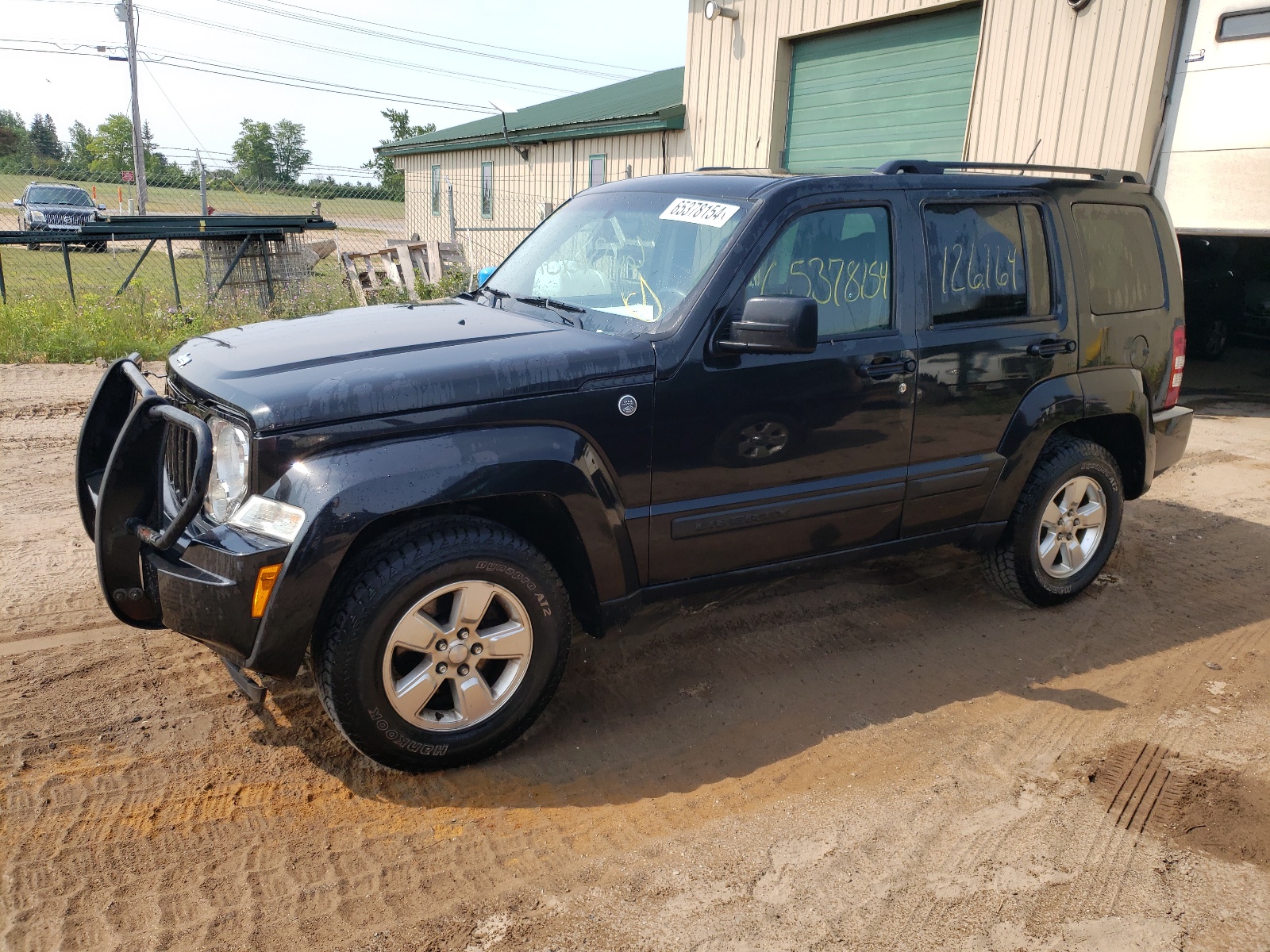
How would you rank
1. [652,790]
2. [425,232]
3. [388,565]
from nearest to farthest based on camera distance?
[388,565] → [652,790] → [425,232]

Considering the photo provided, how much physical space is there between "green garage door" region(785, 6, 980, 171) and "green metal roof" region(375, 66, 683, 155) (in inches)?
126

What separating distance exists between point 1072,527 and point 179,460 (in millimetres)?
4130

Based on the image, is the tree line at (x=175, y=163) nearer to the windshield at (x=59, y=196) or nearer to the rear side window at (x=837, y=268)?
the windshield at (x=59, y=196)

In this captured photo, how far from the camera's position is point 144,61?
101 ft

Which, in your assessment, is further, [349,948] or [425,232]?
[425,232]

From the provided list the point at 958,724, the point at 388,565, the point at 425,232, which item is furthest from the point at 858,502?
the point at 425,232

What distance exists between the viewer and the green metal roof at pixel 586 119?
1658 cm

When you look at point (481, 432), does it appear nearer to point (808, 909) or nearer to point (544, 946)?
point (544, 946)

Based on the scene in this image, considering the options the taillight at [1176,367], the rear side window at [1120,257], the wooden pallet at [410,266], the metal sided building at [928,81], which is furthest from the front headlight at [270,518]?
the wooden pallet at [410,266]

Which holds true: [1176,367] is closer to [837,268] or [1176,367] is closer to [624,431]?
[837,268]

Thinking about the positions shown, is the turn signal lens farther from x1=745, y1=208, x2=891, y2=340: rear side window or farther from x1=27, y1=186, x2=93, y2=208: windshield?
x1=27, y1=186, x2=93, y2=208: windshield

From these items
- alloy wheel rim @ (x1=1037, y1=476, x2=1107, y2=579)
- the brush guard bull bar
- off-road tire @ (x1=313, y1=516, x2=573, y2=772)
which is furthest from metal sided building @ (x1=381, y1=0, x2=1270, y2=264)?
the brush guard bull bar

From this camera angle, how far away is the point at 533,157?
2141 centimetres

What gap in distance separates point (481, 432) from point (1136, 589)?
399cm
